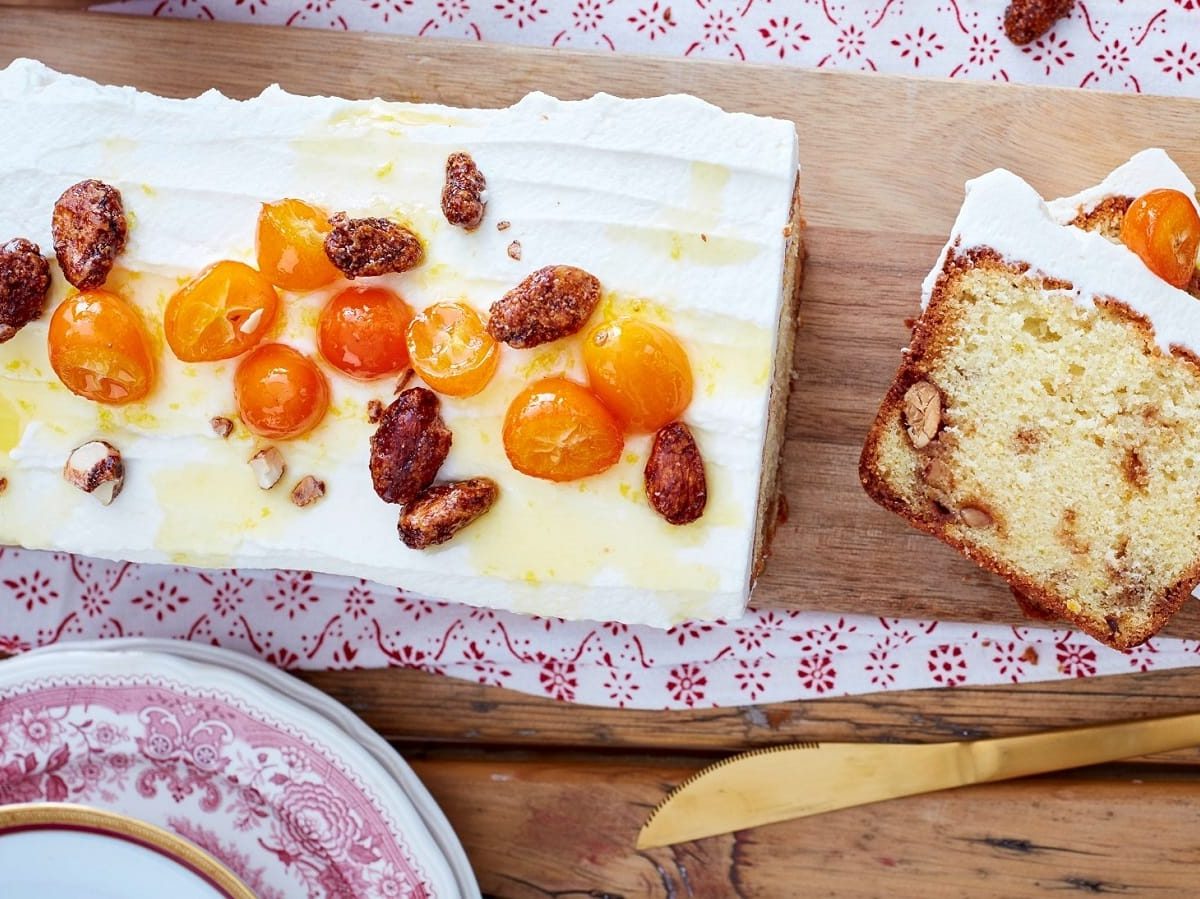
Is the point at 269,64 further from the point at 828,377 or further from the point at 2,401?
the point at 828,377

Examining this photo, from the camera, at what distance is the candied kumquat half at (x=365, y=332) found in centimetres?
210

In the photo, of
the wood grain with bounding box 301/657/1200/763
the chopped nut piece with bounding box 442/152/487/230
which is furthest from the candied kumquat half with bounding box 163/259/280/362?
the wood grain with bounding box 301/657/1200/763

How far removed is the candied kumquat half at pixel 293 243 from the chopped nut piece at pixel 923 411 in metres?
1.21

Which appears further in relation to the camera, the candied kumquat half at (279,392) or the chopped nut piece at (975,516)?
the chopped nut piece at (975,516)

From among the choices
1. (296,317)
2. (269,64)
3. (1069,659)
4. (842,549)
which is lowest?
(1069,659)

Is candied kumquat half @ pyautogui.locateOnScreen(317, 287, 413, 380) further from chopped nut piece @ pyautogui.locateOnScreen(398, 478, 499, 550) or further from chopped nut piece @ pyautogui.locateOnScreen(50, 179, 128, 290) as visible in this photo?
chopped nut piece @ pyautogui.locateOnScreen(50, 179, 128, 290)

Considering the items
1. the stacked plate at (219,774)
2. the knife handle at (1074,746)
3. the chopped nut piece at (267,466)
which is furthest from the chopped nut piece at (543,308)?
the knife handle at (1074,746)

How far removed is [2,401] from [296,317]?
2.09ft

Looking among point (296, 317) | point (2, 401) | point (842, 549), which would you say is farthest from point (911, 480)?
point (2, 401)

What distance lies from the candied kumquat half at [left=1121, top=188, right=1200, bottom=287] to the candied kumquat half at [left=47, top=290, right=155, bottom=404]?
2011 mm

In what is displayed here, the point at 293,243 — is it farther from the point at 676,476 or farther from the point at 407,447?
the point at 676,476

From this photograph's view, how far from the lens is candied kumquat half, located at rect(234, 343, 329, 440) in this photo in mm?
2105

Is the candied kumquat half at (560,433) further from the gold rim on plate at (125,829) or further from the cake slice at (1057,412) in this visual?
the gold rim on plate at (125,829)

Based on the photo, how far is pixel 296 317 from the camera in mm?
2195
